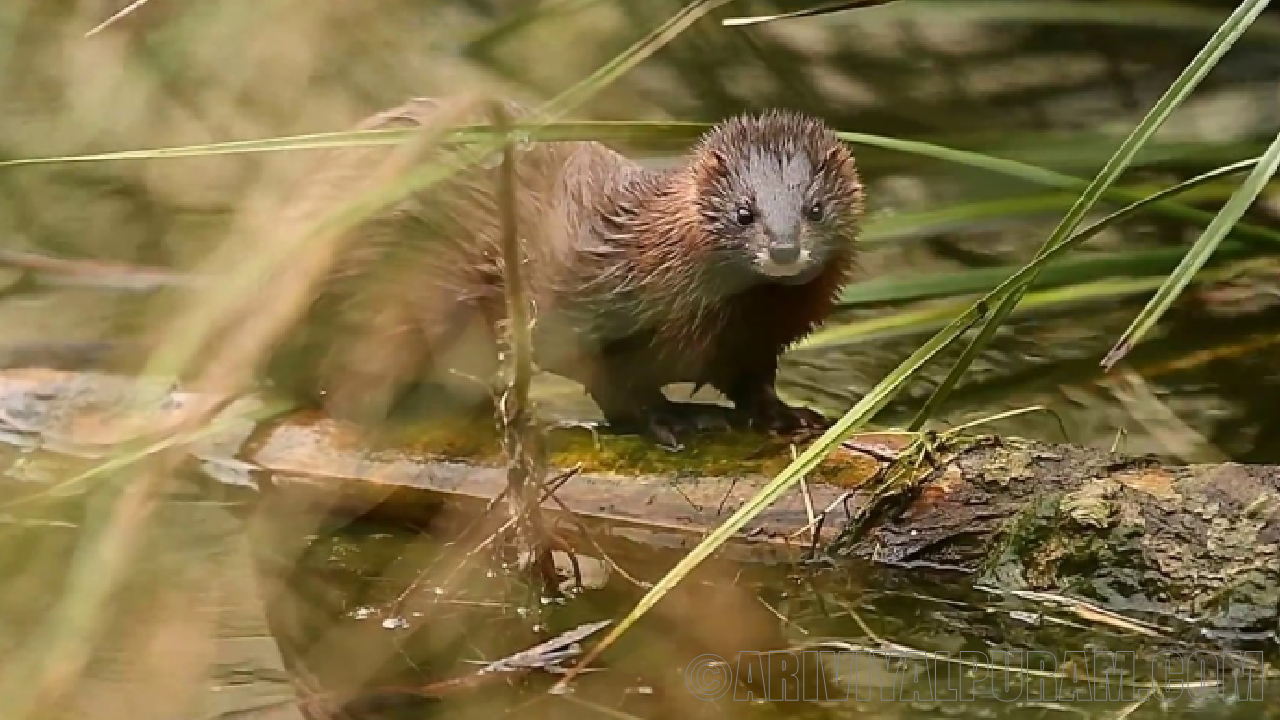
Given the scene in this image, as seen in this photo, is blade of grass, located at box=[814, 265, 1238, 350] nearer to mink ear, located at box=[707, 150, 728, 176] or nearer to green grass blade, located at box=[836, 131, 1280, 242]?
green grass blade, located at box=[836, 131, 1280, 242]

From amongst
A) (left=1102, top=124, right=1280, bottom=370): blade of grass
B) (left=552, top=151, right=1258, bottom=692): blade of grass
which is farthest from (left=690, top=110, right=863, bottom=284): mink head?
(left=1102, top=124, right=1280, bottom=370): blade of grass

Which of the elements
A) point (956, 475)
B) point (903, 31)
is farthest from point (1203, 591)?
point (903, 31)

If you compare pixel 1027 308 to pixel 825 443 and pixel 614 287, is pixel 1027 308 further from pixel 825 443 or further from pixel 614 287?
pixel 825 443

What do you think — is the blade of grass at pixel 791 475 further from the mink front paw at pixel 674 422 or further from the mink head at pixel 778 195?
the mink front paw at pixel 674 422

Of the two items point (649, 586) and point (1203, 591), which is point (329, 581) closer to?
point (649, 586)

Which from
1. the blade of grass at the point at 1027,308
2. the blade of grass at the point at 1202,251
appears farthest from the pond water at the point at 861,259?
the blade of grass at the point at 1202,251

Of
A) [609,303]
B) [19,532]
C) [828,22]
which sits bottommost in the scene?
[19,532]
